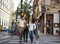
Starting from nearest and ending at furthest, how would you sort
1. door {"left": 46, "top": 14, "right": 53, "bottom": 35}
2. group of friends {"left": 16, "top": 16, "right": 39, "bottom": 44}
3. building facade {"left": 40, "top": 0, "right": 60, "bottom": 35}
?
group of friends {"left": 16, "top": 16, "right": 39, "bottom": 44} < building facade {"left": 40, "top": 0, "right": 60, "bottom": 35} < door {"left": 46, "top": 14, "right": 53, "bottom": 35}

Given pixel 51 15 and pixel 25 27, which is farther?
pixel 51 15

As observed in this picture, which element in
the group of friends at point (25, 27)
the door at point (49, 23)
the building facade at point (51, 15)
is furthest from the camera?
the door at point (49, 23)

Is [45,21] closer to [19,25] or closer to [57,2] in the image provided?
[57,2]

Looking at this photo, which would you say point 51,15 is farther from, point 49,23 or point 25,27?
point 25,27

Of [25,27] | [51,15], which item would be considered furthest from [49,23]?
[25,27]

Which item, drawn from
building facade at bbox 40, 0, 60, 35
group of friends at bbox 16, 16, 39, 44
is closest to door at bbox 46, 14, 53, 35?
building facade at bbox 40, 0, 60, 35

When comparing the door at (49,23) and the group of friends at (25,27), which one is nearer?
the group of friends at (25,27)

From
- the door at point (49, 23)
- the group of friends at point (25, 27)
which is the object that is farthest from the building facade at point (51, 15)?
the group of friends at point (25, 27)

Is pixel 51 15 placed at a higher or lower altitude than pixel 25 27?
higher

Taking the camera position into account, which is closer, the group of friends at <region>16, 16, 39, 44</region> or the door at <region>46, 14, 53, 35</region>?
the group of friends at <region>16, 16, 39, 44</region>

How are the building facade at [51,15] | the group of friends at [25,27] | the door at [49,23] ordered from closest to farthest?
1. the group of friends at [25,27]
2. the building facade at [51,15]
3. the door at [49,23]

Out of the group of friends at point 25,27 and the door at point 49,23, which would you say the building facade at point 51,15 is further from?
the group of friends at point 25,27

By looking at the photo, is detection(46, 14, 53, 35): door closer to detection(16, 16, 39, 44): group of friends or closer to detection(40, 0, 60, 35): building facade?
detection(40, 0, 60, 35): building facade

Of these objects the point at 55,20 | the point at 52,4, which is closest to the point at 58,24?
the point at 55,20
